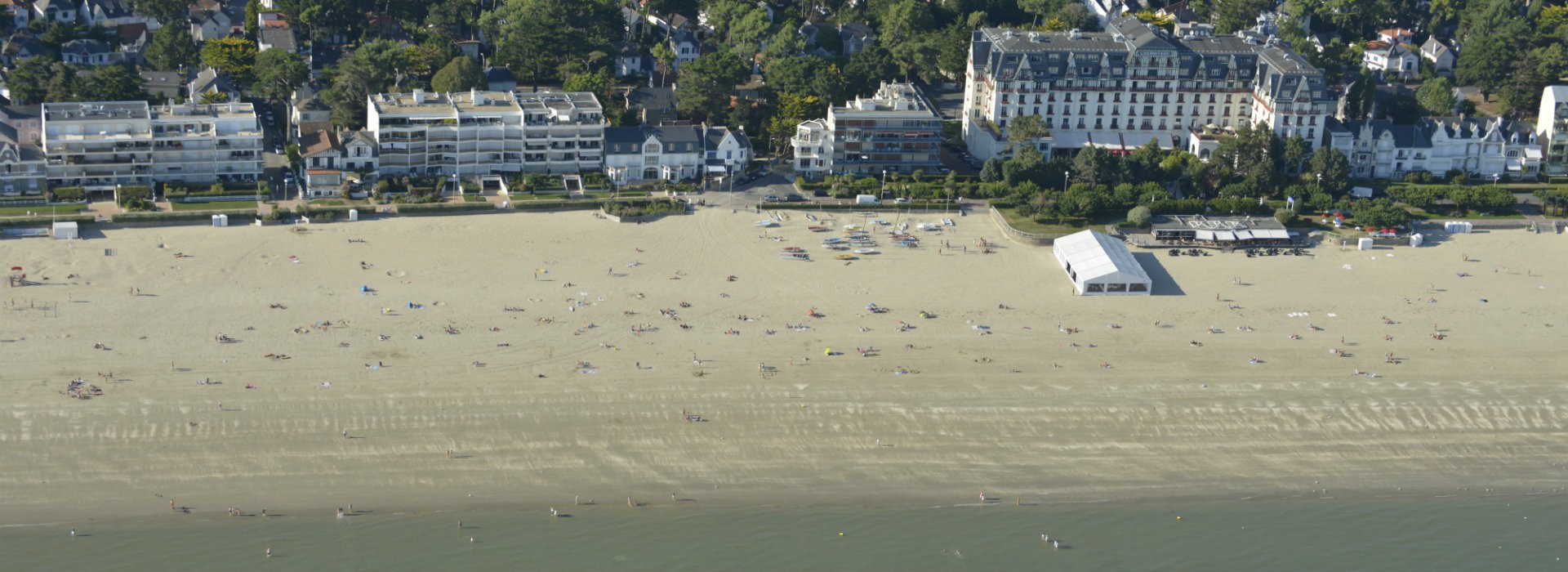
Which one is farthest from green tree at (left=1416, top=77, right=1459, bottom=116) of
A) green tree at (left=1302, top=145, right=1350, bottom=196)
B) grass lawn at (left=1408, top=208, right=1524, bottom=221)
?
green tree at (left=1302, top=145, right=1350, bottom=196)

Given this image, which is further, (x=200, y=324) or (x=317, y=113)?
(x=317, y=113)

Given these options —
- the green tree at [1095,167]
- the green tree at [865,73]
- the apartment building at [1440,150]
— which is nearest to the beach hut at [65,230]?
the green tree at [865,73]

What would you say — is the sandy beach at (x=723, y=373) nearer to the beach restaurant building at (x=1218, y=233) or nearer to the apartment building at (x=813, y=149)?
the beach restaurant building at (x=1218, y=233)

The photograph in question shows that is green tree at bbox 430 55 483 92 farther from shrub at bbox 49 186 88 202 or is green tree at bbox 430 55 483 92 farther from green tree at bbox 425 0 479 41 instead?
shrub at bbox 49 186 88 202

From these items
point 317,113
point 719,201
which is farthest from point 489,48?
point 719,201

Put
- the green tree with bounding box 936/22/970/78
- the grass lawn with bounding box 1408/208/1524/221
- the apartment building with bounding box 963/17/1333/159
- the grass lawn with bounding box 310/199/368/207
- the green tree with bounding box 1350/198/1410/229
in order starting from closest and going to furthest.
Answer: the grass lawn with bounding box 310/199/368/207, the green tree with bounding box 1350/198/1410/229, the grass lawn with bounding box 1408/208/1524/221, the apartment building with bounding box 963/17/1333/159, the green tree with bounding box 936/22/970/78

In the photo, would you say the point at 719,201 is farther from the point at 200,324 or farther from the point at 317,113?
the point at 200,324
